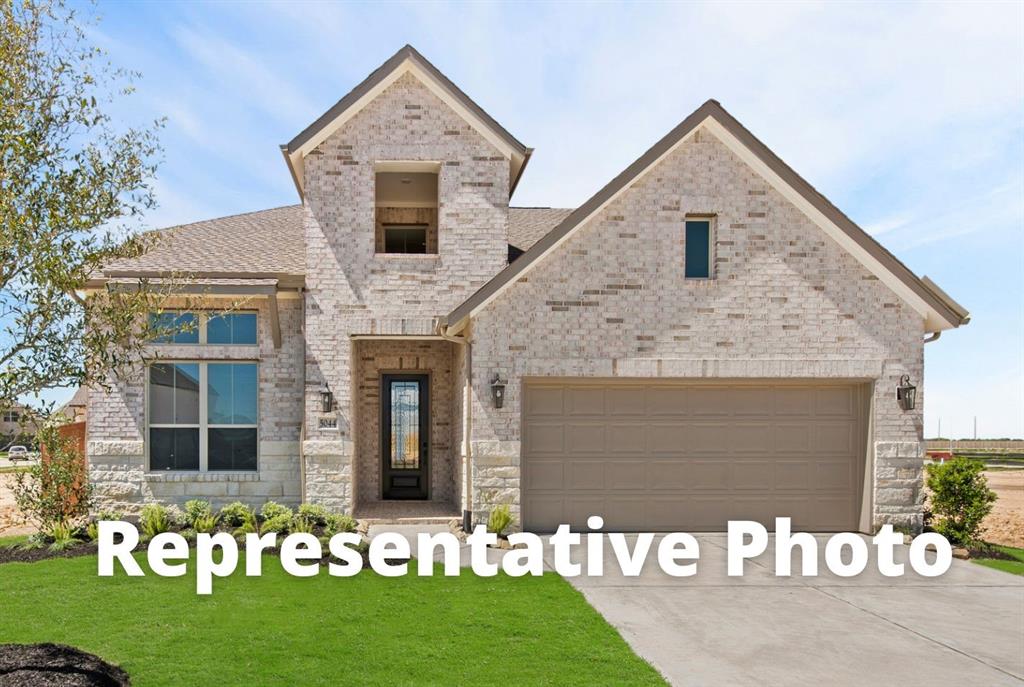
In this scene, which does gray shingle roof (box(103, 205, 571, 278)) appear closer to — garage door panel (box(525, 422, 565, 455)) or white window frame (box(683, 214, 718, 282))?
white window frame (box(683, 214, 718, 282))

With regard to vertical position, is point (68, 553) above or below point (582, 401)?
below

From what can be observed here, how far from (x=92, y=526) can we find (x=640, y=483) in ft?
28.2

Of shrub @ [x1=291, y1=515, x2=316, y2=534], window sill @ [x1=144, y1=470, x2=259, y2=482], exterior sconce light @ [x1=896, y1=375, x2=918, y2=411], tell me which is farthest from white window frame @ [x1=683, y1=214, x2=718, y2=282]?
window sill @ [x1=144, y1=470, x2=259, y2=482]

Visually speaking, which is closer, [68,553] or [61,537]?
[68,553]

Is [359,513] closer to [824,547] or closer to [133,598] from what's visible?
[133,598]

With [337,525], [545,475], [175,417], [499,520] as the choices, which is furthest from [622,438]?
[175,417]

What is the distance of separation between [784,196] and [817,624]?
23.5 ft

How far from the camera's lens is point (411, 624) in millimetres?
7520

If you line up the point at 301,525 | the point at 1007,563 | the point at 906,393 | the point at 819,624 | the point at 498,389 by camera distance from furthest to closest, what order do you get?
the point at 906,393 → the point at 498,389 → the point at 301,525 → the point at 1007,563 → the point at 819,624

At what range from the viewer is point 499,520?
1186 centimetres

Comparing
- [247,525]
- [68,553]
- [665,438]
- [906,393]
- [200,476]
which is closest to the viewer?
[68,553]

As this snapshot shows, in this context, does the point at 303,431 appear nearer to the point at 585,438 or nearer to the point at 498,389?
the point at 498,389

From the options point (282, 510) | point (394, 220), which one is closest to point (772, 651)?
point (282, 510)

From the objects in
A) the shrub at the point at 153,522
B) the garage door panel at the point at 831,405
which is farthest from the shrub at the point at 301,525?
the garage door panel at the point at 831,405
